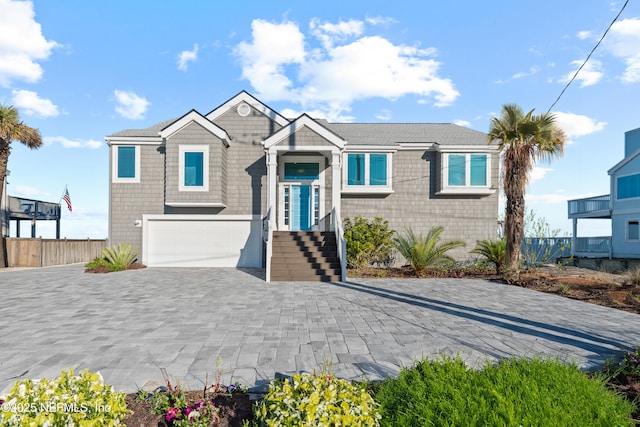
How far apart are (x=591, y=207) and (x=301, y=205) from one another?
21.0 meters

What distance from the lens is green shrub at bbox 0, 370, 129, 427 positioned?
1.99 meters

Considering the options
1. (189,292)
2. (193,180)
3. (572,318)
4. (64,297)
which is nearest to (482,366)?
(572,318)

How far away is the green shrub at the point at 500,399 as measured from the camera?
2305 mm

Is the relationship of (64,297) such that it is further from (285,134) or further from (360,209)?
(360,209)

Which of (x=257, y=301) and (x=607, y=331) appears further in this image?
(x=257, y=301)

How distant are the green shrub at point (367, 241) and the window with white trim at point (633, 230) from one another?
1629 cm

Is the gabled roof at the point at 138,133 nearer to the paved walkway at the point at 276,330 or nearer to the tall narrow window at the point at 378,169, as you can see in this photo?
the paved walkway at the point at 276,330

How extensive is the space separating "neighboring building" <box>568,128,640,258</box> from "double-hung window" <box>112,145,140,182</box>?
2696 centimetres

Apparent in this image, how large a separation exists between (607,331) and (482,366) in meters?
3.13

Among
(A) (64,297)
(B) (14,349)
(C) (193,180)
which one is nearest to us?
(B) (14,349)

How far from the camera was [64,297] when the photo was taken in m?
7.59

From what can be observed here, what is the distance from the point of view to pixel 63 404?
6.72 feet

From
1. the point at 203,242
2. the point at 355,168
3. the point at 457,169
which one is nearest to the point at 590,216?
the point at 457,169

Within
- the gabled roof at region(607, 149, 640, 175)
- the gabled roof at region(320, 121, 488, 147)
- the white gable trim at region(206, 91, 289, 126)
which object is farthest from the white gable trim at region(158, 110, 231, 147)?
the gabled roof at region(607, 149, 640, 175)
